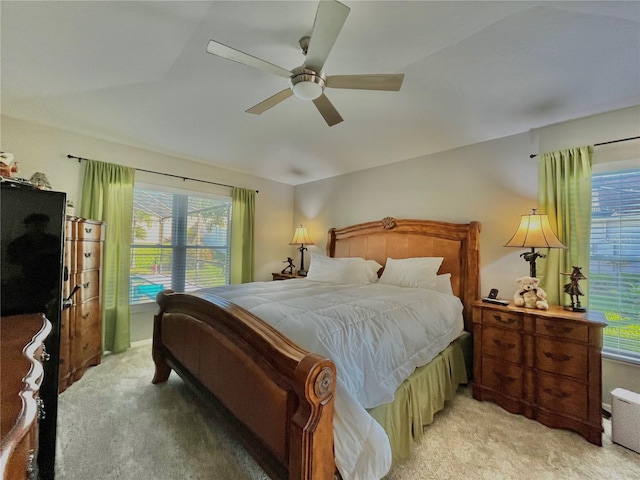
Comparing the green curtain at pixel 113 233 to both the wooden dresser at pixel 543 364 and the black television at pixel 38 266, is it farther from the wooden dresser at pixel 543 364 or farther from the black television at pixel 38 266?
the wooden dresser at pixel 543 364

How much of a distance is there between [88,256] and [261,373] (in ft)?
8.08

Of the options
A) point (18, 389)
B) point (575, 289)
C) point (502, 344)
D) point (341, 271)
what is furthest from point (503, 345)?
point (18, 389)

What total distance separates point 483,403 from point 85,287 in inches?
150

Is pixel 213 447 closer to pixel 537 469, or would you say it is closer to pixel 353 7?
pixel 537 469

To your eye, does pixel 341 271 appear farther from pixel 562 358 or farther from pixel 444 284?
pixel 562 358

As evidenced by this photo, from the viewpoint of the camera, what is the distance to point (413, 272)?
9.57ft

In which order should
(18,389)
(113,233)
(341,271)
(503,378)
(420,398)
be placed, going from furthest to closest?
1. (341,271)
2. (113,233)
3. (503,378)
4. (420,398)
5. (18,389)

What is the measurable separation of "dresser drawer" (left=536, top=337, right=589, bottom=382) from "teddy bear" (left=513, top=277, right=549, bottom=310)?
0.28 m

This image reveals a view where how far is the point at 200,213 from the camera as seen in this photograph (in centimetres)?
398

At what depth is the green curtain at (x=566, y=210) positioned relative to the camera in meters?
2.26

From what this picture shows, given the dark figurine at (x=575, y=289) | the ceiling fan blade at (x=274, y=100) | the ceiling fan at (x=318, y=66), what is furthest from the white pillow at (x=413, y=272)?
the ceiling fan blade at (x=274, y=100)

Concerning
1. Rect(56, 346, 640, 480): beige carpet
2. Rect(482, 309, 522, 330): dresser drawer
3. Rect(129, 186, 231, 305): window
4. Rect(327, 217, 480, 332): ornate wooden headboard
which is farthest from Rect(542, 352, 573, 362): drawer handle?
Rect(129, 186, 231, 305): window

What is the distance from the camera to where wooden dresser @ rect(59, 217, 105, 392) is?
7.62 feet

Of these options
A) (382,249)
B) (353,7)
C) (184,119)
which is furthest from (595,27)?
(184,119)
